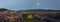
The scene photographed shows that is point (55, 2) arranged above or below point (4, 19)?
above

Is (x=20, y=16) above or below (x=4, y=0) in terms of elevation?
below

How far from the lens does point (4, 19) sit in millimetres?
3293

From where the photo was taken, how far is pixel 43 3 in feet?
10.8

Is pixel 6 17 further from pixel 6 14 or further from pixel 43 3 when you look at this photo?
pixel 43 3

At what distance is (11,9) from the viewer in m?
3.30

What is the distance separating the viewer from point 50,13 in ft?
10.6

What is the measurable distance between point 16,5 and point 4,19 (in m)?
0.32

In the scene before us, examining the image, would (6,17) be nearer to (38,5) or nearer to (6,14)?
(6,14)

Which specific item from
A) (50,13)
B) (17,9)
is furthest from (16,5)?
(50,13)

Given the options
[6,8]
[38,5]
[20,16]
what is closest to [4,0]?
[6,8]

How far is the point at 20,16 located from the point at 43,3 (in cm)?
46

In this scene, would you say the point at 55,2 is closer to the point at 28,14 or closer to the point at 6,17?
the point at 28,14

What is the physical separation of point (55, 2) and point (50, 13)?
0.22 meters

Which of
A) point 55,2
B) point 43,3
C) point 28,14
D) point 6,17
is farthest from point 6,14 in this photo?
point 55,2
